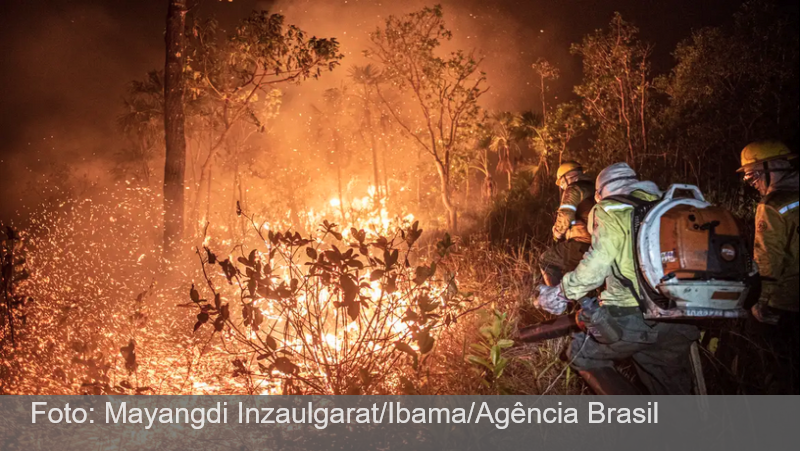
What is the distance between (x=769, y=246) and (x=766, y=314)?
446 millimetres

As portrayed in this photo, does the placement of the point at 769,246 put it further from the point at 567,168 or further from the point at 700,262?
the point at 567,168

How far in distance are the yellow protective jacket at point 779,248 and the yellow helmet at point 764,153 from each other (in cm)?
23

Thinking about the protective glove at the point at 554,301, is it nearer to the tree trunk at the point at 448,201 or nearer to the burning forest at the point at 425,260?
the burning forest at the point at 425,260

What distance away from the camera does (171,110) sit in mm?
9867

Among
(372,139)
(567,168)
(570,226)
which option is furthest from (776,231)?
(372,139)

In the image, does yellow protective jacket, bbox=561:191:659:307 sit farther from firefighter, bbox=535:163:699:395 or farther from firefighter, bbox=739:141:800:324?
firefighter, bbox=739:141:800:324

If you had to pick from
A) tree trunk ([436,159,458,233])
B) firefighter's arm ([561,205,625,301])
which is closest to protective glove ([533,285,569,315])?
firefighter's arm ([561,205,625,301])

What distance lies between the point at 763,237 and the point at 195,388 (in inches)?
180

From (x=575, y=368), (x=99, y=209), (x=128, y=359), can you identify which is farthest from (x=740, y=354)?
(x=99, y=209)

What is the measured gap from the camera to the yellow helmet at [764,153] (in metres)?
3.82

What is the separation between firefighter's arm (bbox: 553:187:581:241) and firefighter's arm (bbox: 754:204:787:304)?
184 centimetres

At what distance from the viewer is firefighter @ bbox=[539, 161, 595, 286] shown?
18.0 feet

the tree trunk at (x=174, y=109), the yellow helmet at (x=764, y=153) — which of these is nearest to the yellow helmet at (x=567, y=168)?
the yellow helmet at (x=764, y=153)

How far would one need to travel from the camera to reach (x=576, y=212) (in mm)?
5570
